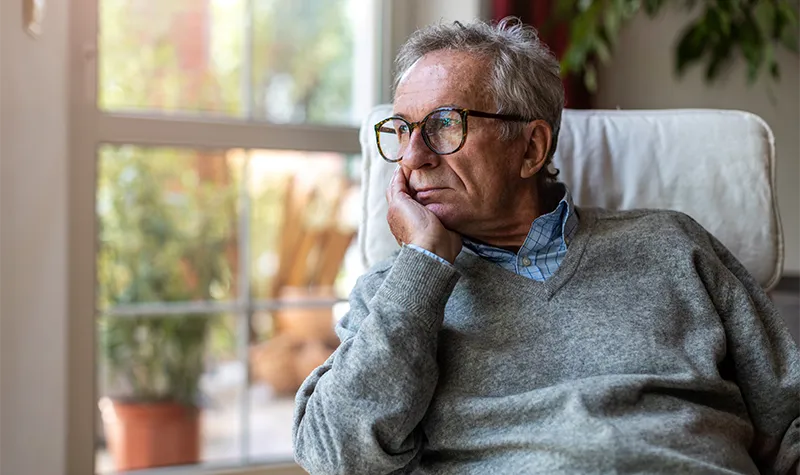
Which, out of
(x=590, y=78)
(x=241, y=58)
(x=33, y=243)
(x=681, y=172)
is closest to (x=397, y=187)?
(x=681, y=172)

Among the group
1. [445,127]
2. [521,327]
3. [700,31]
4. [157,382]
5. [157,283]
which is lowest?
[157,382]

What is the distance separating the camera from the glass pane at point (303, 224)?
8.79 ft

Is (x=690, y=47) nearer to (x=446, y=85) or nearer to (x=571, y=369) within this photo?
(x=446, y=85)

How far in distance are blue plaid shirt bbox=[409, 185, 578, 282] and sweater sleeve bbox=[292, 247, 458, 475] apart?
20 cm

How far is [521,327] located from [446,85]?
42 centimetres

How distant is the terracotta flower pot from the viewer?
8.55 ft

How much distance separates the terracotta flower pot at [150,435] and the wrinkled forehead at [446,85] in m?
1.60

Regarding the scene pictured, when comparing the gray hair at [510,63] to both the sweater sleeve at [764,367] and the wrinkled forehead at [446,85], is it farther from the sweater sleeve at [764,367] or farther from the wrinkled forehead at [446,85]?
the sweater sleeve at [764,367]

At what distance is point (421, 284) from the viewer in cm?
126

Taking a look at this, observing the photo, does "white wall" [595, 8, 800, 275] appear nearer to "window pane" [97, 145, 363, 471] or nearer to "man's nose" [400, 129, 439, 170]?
"window pane" [97, 145, 363, 471]

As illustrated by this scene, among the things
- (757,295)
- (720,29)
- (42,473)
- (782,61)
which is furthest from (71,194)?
(782,61)

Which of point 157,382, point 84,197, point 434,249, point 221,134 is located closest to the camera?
point 434,249

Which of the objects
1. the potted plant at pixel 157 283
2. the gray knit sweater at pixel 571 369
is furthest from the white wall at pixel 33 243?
the potted plant at pixel 157 283

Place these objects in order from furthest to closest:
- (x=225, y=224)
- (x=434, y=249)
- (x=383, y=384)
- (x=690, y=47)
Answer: (x=225, y=224) < (x=690, y=47) < (x=434, y=249) < (x=383, y=384)
